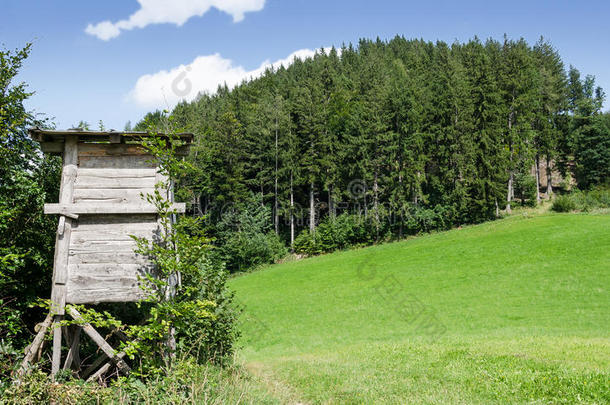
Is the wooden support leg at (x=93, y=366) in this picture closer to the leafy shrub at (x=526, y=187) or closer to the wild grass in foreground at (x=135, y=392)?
the wild grass in foreground at (x=135, y=392)

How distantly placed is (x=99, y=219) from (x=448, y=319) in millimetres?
16711

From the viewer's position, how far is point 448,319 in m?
18.7

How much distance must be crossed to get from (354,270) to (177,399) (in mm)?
26684

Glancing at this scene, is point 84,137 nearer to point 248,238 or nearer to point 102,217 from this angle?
point 102,217

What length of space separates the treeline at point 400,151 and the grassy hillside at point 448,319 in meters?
5.64

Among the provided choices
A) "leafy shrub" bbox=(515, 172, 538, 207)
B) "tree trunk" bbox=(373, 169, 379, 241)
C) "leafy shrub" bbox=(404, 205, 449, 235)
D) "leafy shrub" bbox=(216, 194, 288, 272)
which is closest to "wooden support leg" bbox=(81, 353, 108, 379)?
"leafy shrub" bbox=(216, 194, 288, 272)

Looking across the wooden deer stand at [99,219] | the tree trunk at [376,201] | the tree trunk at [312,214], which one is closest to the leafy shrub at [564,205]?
the tree trunk at [376,201]

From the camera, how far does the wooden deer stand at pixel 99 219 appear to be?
265 inches

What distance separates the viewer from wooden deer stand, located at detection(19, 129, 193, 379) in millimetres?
6738

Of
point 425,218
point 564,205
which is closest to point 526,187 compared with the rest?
point 564,205

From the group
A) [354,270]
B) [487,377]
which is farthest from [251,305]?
[487,377]

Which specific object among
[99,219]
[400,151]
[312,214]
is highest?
[400,151]

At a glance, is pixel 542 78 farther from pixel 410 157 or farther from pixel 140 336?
pixel 140 336

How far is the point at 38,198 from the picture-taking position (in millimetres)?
8344
